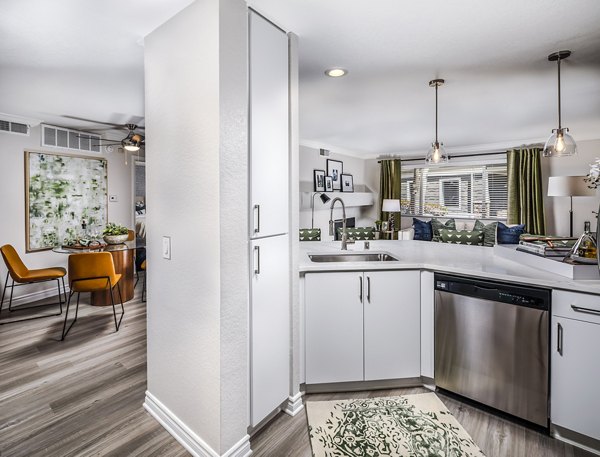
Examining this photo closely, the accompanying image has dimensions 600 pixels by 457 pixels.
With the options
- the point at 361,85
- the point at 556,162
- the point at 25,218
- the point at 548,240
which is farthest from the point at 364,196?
the point at 25,218

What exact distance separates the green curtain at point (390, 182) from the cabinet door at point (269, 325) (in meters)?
6.23

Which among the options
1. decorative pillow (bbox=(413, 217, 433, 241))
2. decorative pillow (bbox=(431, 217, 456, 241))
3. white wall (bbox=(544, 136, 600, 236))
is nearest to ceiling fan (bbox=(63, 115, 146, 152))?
decorative pillow (bbox=(413, 217, 433, 241))

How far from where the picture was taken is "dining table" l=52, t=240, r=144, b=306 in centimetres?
408

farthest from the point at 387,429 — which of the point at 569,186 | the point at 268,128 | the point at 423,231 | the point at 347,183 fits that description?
the point at 347,183

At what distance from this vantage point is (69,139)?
4660mm

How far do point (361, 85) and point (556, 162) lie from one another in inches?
192

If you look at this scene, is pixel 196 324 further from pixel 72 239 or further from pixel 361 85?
pixel 72 239

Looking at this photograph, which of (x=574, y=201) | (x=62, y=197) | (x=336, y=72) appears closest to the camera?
(x=336, y=72)

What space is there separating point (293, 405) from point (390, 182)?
6.52 m

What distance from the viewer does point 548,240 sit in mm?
2305

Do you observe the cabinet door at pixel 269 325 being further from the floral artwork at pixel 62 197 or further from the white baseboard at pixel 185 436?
the floral artwork at pixel 62 197

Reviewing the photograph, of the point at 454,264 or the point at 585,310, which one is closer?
the point at 585,310

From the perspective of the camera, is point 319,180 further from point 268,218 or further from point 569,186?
point 268,218

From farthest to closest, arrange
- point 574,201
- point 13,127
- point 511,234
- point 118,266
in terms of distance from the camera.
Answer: point 574,201, point 511,234, point 118,266, point 13,127
